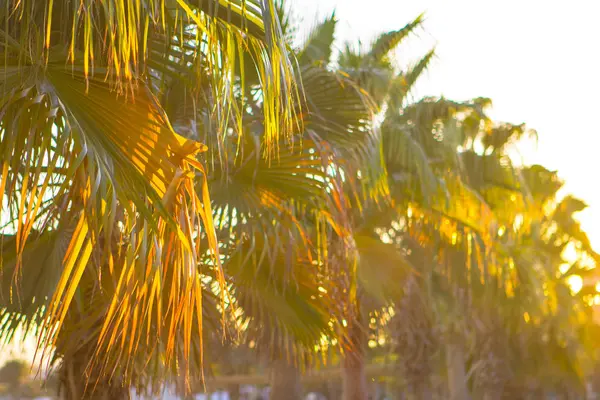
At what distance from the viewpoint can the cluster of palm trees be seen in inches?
117

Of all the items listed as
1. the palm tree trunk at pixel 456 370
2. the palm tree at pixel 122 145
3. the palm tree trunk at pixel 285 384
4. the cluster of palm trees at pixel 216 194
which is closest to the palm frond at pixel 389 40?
the cluster of palm trees at pixel 216 194

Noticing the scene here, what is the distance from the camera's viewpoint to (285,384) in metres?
15.5

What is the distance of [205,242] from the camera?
232 inches

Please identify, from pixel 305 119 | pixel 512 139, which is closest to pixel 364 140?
pixel 305 119

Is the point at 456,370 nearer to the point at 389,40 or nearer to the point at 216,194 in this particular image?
the point at 389,40

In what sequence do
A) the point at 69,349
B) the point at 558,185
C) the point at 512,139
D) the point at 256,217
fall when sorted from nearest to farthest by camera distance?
the point at 69,349
the point at 256,217
the point at 512,139
the point at 558,185

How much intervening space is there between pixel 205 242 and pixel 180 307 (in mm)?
2991

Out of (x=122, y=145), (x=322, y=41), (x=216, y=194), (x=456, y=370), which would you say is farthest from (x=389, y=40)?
(x=456, y=370)

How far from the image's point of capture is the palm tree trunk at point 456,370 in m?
24.3

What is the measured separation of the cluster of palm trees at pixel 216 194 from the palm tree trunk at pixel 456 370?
8.45 meters

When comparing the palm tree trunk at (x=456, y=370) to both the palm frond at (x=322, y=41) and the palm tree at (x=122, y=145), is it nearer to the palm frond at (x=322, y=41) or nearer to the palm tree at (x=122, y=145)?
the palm frond at (x=322, y=41)

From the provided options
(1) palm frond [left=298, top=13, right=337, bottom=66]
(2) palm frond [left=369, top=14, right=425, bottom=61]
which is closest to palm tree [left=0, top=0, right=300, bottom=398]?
(1) palm frond [left=298, top=13, right=337, bottom=66]

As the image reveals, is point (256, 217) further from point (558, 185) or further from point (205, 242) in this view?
point (558, 185)

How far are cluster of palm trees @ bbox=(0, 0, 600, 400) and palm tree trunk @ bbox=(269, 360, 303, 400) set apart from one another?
1.6 inches
